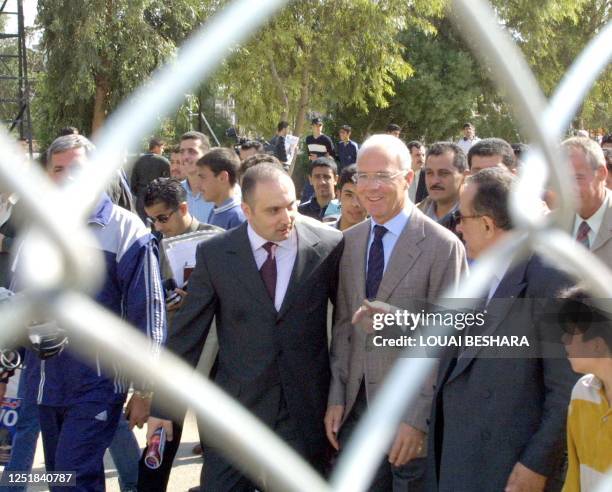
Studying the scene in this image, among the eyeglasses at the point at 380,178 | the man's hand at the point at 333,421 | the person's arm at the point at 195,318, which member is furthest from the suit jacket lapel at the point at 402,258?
the person's arm at the point at 195,318

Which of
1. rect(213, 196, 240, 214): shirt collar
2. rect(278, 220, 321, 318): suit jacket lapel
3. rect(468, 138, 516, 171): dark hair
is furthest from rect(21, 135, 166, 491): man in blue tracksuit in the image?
rect(468, 138, 516, 171): dark hair

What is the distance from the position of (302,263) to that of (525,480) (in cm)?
109

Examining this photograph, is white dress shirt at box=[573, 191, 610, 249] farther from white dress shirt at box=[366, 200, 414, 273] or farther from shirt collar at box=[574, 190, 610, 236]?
white dress shirt at box=[366, 200, 414, 273]

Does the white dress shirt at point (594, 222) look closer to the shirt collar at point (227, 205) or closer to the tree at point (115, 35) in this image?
the tree at point (115, 35)

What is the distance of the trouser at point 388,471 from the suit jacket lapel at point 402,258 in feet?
1.21

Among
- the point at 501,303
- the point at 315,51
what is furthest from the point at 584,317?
the point at 315,51

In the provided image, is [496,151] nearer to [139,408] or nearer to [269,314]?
[269,314]

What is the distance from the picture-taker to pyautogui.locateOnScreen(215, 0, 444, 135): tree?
4238 mm

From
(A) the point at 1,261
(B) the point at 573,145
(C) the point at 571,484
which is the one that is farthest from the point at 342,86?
(C) the point at 571,484

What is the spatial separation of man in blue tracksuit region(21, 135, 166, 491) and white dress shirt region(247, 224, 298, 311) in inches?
17.3

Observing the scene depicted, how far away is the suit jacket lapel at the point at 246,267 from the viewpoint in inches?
116

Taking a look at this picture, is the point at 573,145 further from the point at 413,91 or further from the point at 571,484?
the point at 413,91

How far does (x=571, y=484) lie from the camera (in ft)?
7.31

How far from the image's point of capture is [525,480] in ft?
8.09
